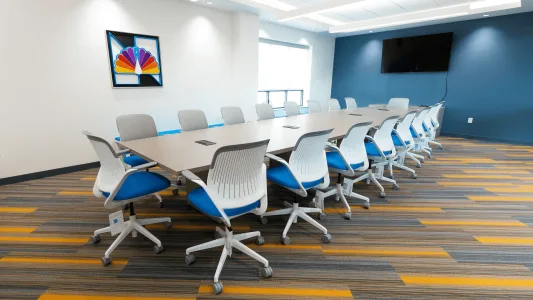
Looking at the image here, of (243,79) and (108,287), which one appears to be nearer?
(108,287)

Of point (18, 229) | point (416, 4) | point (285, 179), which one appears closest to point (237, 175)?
point (285, 179)

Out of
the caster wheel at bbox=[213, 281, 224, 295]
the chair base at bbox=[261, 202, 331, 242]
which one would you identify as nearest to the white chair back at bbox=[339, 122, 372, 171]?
the chair base at bbox=[261, 202, 331, 242]

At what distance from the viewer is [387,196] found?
10.7 feet

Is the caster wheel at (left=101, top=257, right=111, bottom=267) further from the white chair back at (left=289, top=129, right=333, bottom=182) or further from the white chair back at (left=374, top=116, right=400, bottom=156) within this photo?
the white chair back at (left=374, top=116, right=400, bottom=156)

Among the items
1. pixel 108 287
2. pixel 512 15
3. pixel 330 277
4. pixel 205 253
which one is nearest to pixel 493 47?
pixel 512 15

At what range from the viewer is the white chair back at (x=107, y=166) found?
1.77 metres

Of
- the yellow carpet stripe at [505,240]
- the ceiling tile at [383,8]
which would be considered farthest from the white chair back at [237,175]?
the ceiling tile at [383,8]

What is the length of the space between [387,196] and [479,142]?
4822 mm

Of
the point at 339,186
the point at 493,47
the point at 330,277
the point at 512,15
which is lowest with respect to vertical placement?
the point at 330,277

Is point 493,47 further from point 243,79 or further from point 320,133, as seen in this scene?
point 320,133

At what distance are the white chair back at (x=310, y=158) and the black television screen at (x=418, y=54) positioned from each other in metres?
6.36

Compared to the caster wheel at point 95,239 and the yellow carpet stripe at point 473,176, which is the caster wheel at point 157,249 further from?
the yellow carpet stripe at point 473,176

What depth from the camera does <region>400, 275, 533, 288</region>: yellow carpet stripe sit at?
71.1 inches

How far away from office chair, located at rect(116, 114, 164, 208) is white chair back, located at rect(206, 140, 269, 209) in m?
1.42
